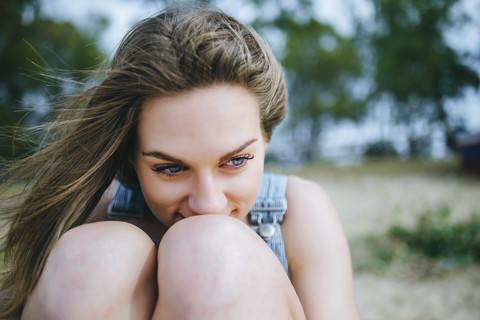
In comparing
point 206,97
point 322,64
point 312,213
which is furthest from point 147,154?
point 322,64

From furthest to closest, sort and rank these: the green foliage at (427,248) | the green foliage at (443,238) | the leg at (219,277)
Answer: the green foliage at (443,238) < the green foliage at (427,248) < the leg at (219,277)

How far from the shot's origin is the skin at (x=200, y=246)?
41.4 inches

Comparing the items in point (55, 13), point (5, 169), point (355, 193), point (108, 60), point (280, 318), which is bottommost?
point (355, 193)

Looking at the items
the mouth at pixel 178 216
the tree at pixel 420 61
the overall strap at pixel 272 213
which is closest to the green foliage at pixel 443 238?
the overall strap at pixel 272 213

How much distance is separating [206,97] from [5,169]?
0.84 metres

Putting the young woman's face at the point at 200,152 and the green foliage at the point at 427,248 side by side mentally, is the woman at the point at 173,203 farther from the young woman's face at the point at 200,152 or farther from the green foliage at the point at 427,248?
the green foliage at the point at 427,248

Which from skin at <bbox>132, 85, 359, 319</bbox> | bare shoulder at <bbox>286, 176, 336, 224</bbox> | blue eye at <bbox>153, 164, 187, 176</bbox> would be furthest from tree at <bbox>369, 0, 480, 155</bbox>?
blue eye at <bbox>153, 164, 187, 176</bbox>

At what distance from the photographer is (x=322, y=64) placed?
22188 millimetres

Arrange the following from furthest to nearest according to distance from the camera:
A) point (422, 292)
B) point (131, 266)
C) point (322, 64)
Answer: point (322, 64)
point (422, 292)
point (131, 266)

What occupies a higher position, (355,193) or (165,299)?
(165,299)

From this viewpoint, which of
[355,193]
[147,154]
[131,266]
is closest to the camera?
[131,266]

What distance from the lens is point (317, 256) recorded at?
1.52 meters

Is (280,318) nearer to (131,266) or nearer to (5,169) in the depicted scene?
(131,266)

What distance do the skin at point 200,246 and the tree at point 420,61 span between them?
46.1 feet
